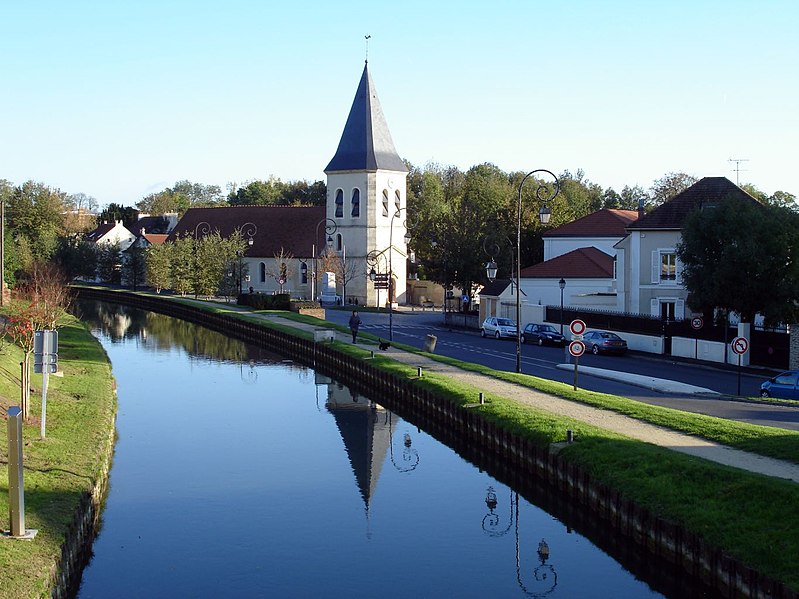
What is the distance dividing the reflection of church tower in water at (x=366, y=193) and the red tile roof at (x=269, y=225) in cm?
537

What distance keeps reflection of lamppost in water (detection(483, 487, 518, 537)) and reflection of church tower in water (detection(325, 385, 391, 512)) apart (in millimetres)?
2718

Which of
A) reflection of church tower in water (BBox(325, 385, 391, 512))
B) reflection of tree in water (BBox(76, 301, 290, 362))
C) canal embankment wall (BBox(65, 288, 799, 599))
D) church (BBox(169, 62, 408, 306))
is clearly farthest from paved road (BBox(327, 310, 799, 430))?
church (BBox(169, 62, 408, 306))

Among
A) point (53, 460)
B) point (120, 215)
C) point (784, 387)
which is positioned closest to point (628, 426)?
point (784, 387)

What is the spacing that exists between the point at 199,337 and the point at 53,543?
50.6 metres

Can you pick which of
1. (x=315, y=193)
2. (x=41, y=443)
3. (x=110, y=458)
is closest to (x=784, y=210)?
(x=110, y=458)

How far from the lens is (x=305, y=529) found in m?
20.6

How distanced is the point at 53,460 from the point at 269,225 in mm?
84053

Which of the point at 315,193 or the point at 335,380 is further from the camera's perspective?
the point at 315,193

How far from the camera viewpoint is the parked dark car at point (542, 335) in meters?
55.6

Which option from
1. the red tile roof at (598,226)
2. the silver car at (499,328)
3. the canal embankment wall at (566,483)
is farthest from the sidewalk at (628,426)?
the red tile roof at (598,226)

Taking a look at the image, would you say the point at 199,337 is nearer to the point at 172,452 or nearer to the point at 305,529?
the point at 172,452

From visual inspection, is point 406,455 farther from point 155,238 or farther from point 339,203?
point 155,238

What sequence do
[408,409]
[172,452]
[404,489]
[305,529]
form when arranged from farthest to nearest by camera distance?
[408,409], [172,452], [404,489], [305,529]

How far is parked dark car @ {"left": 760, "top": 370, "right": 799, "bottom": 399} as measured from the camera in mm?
32812
